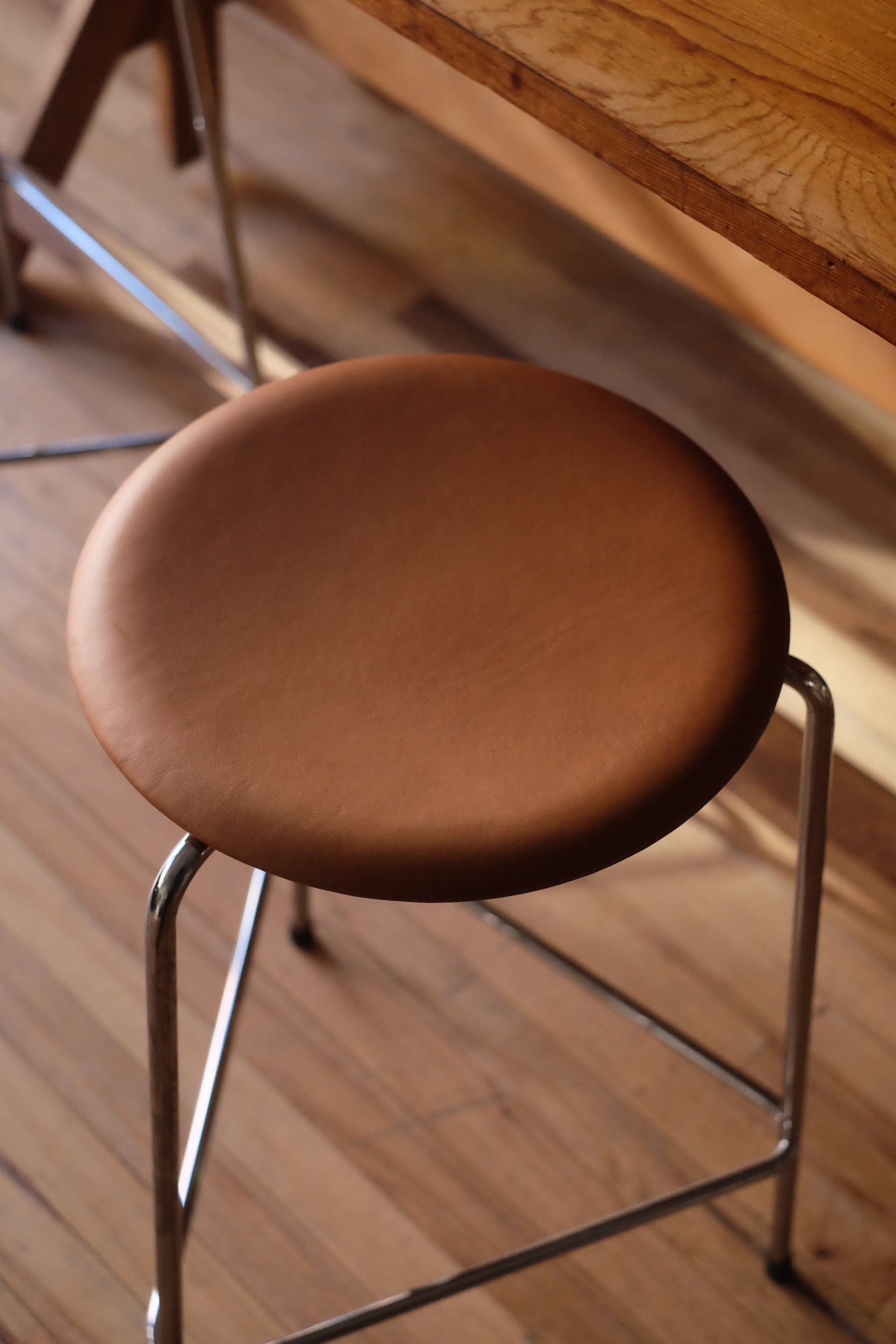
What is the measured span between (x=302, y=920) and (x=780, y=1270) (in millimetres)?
498

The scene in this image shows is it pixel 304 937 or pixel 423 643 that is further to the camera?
pixel 304 937

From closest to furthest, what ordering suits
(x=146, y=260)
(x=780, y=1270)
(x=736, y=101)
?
(x=736, y=101)
(x=780, y=1270)
(x=146, y=260)

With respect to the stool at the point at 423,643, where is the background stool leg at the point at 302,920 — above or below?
below

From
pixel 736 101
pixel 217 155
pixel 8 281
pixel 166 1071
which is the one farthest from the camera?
pixel 8 281

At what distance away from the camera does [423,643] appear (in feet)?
2.39

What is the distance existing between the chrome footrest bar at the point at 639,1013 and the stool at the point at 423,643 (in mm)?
259

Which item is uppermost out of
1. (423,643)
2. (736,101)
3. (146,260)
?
(736,101)

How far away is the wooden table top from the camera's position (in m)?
0.62

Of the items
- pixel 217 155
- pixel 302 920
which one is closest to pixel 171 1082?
pixel 302 920

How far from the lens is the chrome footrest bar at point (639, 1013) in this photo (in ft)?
3.57

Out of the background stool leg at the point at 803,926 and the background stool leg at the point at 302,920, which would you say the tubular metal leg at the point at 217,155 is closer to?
the background stool leg at the point at 302,920

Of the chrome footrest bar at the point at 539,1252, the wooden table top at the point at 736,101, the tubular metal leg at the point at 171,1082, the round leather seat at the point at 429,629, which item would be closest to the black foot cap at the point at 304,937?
the tubular metal leg at the point at 171,1082

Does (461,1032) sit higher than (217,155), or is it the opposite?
(217,155)

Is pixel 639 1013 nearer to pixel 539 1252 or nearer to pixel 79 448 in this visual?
pixel 539 1252
